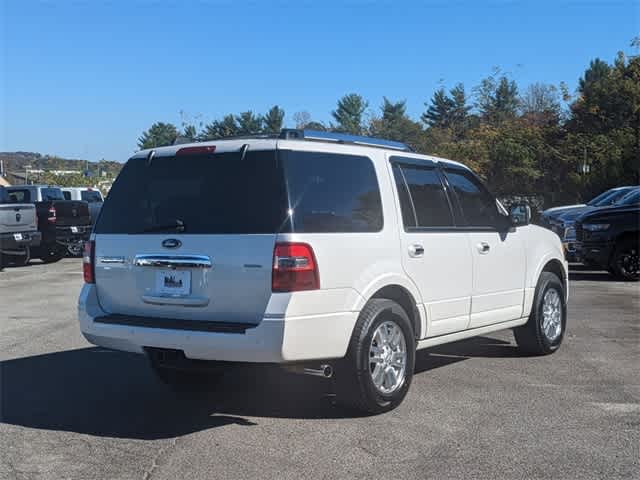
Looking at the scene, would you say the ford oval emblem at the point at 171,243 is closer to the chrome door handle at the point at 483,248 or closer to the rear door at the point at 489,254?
the rear door at the point at 489,254

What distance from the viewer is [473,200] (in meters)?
7.45

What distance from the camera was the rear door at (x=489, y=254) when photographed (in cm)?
719

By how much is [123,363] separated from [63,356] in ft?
2.52

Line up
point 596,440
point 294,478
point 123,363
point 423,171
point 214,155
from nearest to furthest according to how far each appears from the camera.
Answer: point 294,478 → point 596,440 → point 214,155 → point 423,171 → point 123,363

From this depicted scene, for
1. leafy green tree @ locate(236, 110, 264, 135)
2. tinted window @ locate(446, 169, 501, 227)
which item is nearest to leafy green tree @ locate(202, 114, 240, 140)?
leafy green tree @ locate(236, 110, 264, 135)

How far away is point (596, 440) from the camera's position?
5.30 meters

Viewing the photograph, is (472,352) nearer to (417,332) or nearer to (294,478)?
(417,332)

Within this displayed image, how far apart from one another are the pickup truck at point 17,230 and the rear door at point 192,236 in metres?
14.1

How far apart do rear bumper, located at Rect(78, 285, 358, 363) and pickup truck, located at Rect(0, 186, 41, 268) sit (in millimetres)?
14582

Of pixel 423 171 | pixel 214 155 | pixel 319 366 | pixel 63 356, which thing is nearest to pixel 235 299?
pixel 319 366

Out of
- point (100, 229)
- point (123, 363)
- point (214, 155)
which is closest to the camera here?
point (214, 155)

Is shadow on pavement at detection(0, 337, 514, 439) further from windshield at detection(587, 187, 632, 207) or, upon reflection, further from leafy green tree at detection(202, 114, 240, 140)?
leafy green tree at detection(202, 114, 240, 140)

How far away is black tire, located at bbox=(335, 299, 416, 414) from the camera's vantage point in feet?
18.5

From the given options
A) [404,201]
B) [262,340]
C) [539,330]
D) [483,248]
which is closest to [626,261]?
[539,330]
